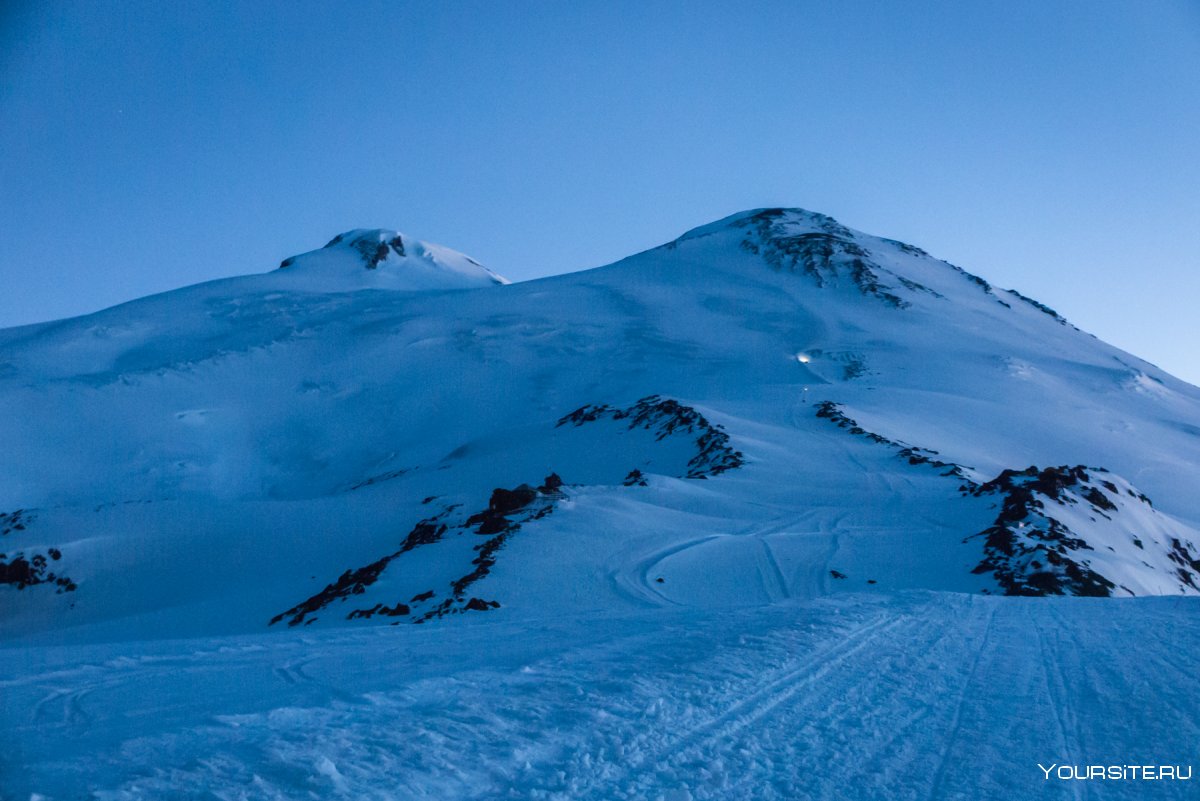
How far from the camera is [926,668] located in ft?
18.9

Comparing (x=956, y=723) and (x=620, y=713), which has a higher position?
(x=620, y=713)

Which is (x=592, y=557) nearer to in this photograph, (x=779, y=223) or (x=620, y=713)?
(x=620, y=713)

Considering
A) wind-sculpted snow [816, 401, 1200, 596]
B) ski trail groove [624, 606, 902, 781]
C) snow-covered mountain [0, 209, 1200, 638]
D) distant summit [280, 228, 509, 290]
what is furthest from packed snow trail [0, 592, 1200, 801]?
distant summit [280, 228, 509, 290]

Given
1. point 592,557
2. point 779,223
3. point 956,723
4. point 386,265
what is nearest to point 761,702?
point 956,723

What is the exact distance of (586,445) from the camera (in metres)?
26.3

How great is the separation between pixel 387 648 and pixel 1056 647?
5202 mm

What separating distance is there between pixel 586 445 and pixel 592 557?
13.5 metres

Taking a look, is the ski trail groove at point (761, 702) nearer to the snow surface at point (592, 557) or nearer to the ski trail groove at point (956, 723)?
the snow surface at point (592, 557)

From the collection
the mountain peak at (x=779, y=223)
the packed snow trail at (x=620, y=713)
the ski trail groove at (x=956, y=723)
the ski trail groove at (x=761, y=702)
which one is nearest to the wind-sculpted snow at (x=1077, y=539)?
the packed snow trail at (x=620, y=713)

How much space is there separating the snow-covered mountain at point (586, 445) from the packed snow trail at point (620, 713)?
3.19 m

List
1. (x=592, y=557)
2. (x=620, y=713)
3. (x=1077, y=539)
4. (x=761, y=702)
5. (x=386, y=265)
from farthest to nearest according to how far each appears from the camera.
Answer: (x=386, y=265), (x=1077, y=539), (x=592, y=557), (x=761, y=702), (x=620, y=713)

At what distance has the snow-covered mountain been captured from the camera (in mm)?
13406

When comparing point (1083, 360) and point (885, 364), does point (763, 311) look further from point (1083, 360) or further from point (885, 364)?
point (1083, 360)

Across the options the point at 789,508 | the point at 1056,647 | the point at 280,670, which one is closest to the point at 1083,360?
the point at 789,508
